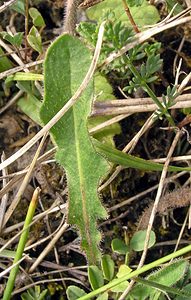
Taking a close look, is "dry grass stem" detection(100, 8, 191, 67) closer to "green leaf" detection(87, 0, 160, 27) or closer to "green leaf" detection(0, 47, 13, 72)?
"green leaf" detection(87, 0, 160, 27)

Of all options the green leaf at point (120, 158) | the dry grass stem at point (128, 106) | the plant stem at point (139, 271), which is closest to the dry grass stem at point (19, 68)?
the dry grass stem at point (128, 106)

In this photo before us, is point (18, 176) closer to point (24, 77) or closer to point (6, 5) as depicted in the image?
point (24, 77)

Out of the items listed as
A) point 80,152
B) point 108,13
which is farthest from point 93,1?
point 80,152

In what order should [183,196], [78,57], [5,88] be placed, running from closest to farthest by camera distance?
[78,57] → [183,196] → [5,88]

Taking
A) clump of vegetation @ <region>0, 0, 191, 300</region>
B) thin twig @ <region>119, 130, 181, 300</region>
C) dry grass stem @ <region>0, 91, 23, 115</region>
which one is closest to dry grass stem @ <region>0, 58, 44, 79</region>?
clump of vegetation @ <region>0, 0, 191, 300</region>

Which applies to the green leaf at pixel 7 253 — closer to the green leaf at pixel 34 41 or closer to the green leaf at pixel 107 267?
the green leaf at pixel 107 267

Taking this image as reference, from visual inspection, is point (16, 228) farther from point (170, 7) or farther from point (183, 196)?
point (170, 7)
